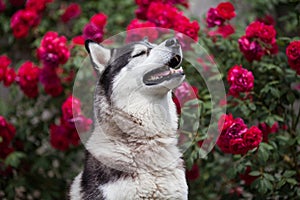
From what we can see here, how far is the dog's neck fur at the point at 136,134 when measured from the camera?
239 cm

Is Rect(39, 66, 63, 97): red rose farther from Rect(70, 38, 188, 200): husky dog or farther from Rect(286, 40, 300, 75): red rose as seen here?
Rect(286, 40, 300, 75): red rose

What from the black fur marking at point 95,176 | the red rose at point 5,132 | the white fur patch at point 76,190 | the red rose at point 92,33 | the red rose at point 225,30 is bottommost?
the red rose at point 5,132

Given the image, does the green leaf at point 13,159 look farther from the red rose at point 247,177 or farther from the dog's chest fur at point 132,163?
the red rose at point 247,177

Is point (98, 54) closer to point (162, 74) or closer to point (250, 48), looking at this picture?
point (162, 74)

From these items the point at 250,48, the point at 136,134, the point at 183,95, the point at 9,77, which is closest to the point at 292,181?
the point at 250,48

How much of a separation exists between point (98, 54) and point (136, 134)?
398mm

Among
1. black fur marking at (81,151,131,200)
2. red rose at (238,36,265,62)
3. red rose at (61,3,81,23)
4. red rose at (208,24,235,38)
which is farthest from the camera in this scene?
red rose at (61,3,81,23)

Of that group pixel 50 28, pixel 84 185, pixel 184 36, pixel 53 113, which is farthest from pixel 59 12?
pixel 84 185

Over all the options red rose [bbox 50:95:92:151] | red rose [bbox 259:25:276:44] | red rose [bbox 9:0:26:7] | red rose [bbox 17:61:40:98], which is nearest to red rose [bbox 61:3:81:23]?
→ red rose [bbox 9:0:26:7]

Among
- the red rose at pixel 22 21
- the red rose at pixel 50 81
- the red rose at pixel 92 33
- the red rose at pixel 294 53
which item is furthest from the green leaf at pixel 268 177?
the red rose at pixel 22 21

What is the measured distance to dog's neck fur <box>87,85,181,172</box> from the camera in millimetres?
2395

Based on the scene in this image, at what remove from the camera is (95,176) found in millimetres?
2496

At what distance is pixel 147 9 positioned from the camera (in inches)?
141

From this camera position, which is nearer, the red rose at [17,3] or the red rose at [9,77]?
the red rose at [9,77]
